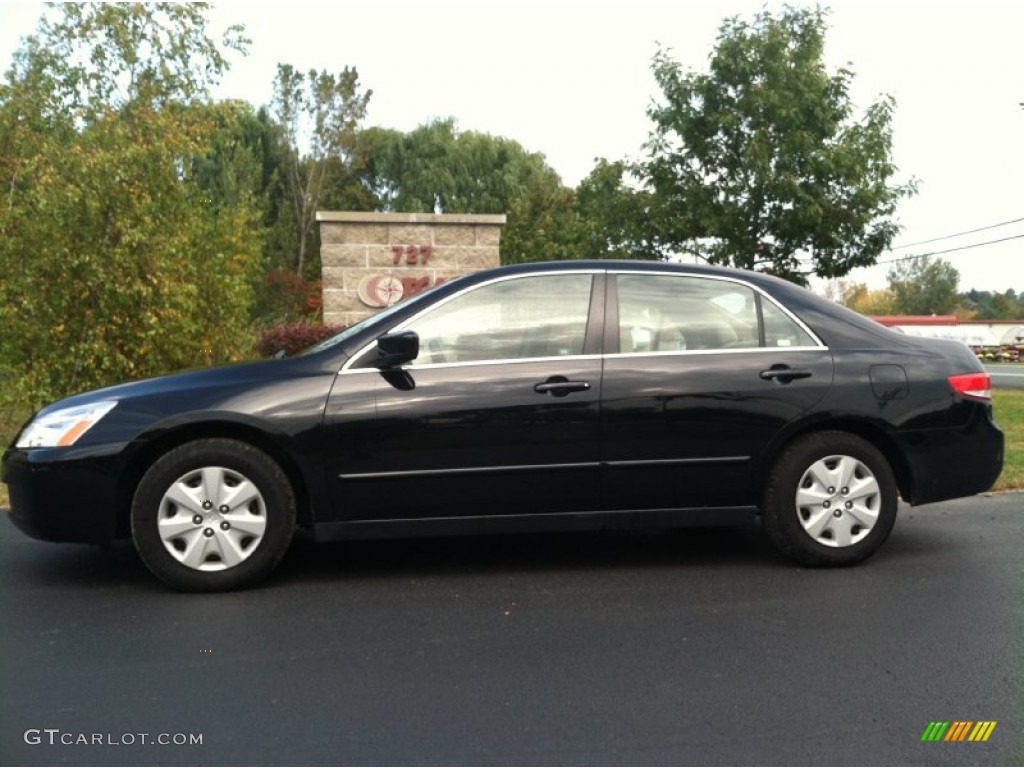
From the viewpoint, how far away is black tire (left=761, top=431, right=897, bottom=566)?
4.88 metres

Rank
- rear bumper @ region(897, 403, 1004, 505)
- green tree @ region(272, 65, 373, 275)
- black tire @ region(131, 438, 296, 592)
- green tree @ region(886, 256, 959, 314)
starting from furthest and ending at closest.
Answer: green tree @ region(886, 256, 959, 314) < green tree @ region(272, 65, 373, 275) < rear bumper @ region(897, 403, 1004, 505) < black tire @ region(131, 438, 296, 592)

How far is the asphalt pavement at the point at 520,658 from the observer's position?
300 cm

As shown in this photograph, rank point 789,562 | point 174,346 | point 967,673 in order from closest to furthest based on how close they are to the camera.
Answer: point 967,673 < point 789,562 < point 174,346

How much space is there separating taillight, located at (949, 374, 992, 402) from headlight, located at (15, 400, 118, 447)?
14.0 ft

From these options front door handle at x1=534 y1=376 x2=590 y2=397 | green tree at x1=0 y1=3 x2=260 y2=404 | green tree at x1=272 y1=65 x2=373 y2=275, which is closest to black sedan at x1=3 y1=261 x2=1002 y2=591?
front door handle at x1=534 y1=376 x2=590 y2=397

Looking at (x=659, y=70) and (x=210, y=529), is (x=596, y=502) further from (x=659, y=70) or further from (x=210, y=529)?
(x=659, y=70)

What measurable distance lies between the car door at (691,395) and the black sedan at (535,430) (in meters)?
0.01

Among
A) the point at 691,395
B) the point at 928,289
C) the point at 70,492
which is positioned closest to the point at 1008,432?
the point at 691,395

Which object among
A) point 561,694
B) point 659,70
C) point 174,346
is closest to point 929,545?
point 561,694

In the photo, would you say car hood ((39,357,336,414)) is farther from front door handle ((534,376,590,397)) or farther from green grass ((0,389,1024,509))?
green grass ((0,389,1024,509))

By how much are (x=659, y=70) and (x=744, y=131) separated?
59.5 inches

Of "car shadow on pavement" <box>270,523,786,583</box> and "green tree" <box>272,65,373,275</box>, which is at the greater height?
"green tree" <box>272,65,373,275</box>

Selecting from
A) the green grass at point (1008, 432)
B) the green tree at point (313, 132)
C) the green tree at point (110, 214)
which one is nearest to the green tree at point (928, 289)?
the green tree at point (313, 132)

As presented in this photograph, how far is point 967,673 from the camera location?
3.58 metres
